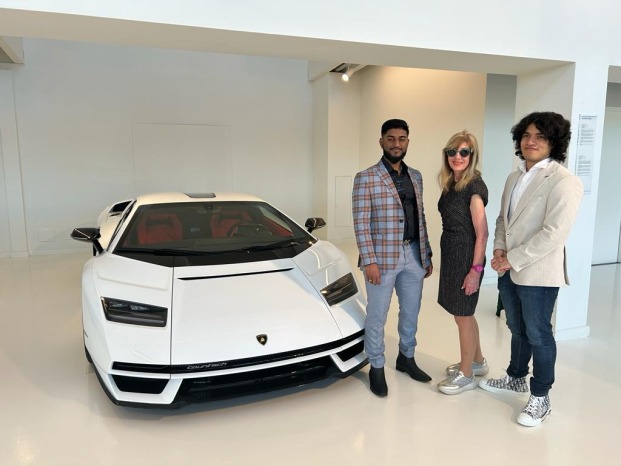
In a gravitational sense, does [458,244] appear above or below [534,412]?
above

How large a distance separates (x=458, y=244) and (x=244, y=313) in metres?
1.17

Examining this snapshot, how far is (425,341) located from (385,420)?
1.17 meters

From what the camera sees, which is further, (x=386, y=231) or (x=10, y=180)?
(x=10, y=180)

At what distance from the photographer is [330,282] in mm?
2547

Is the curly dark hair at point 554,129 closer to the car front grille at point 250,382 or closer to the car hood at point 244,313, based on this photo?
the car hood at point 244,313

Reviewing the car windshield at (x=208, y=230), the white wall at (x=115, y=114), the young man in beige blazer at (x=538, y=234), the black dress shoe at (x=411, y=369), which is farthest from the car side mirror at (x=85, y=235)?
the white wall at (x=115, y=114)

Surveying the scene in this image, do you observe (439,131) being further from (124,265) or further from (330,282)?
(124,265)

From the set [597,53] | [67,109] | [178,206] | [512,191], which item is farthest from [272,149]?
[512,191]

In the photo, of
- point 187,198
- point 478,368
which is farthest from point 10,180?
point 478,368

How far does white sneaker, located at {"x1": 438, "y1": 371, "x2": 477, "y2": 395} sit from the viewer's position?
2.47 meters

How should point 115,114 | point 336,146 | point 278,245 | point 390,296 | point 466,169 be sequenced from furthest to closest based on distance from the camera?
1. point 336,146
2. point 115,114
3. point 278,245
4. point 390,296
5. point 466,169

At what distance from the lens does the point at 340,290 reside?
2.55 metres

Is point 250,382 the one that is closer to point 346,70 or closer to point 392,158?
point 392,158

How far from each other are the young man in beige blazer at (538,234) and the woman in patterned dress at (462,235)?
0.13m
